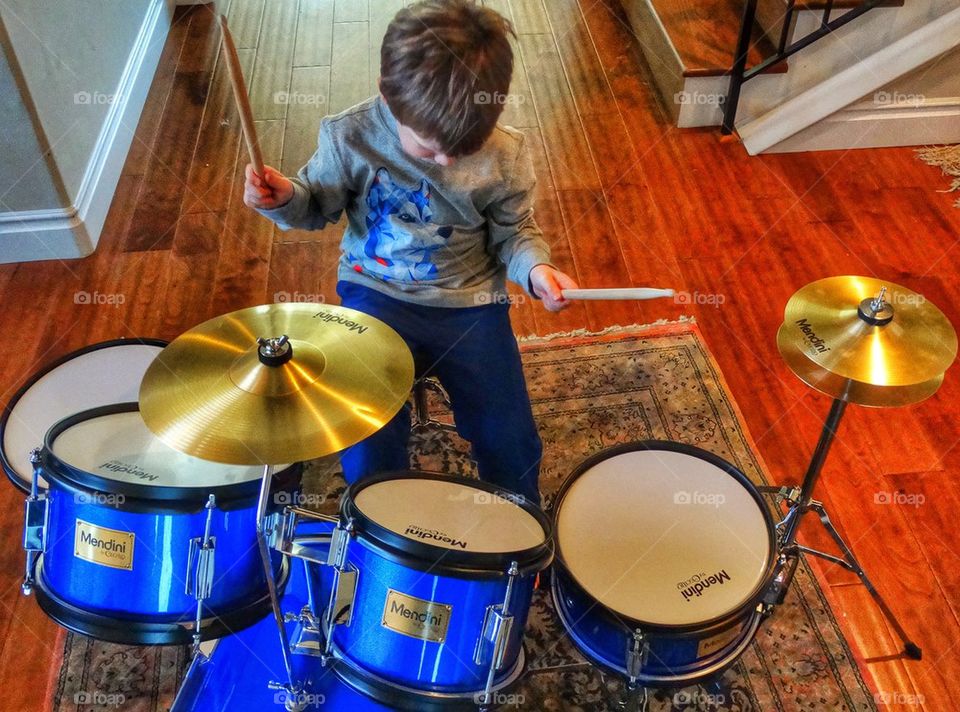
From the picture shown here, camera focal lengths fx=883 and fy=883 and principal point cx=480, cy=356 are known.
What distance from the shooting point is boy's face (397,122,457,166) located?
112 cm

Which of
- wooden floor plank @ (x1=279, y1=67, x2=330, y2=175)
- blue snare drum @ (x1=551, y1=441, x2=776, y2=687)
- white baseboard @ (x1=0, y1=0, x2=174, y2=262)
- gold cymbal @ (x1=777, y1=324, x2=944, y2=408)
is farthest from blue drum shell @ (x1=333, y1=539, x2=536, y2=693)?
wooden floor plank @ (x1=279, y1=67, x2=330, y2=175)

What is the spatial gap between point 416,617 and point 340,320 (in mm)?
378

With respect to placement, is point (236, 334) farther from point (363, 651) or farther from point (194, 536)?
point (363, 651)

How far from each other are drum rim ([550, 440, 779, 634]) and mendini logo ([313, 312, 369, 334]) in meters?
0.35

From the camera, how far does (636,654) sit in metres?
1.10

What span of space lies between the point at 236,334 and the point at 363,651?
0.42 meters

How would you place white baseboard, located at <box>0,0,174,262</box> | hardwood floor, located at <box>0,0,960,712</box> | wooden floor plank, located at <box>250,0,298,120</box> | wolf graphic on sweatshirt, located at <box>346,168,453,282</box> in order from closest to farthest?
1. wolf graphic on sweatshirt, located at <box>346,168,453,282</box>
2. hardwood floor, located at <box>0,0,960,712</box>
3. white baseboard, located at <box>0,0,174,262</box>
4. wooden floor plank, located at <box>250,0,298,120</box>

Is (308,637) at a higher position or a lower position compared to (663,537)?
lower

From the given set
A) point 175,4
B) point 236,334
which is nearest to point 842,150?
point 236,334

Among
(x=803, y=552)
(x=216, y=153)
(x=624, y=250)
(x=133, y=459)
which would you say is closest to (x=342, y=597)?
(x=133, y=459)

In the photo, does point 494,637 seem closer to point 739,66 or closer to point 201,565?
point 201,565

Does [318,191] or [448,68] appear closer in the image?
[448,68]

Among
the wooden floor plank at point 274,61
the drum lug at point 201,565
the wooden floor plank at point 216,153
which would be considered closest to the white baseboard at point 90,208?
the wooden floor plank at point 216,153

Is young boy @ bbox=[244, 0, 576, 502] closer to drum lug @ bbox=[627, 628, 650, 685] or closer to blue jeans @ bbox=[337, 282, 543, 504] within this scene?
blue jeans @ bbox=[337, 282, 543, 504]
